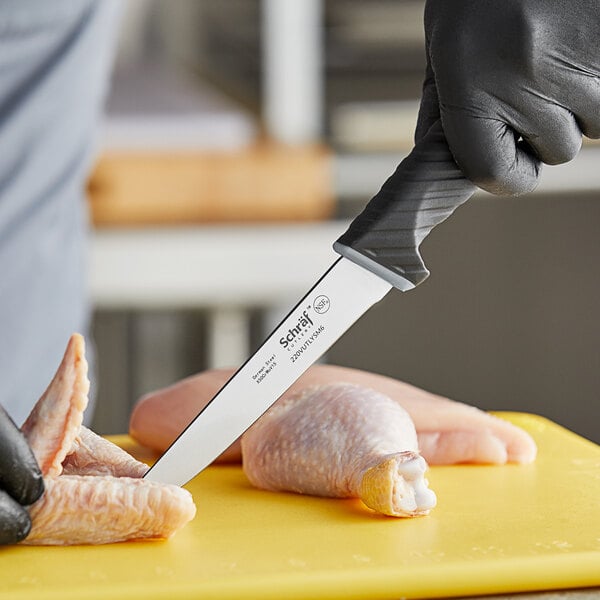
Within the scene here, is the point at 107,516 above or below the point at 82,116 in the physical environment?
below

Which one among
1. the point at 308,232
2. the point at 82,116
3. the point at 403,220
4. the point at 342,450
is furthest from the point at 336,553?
the point at 308,232

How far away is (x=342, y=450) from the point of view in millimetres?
948

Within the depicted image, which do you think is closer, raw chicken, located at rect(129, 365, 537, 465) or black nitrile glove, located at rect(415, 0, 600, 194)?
black nitrile glove, located at rect(415, 0, 600, 194)

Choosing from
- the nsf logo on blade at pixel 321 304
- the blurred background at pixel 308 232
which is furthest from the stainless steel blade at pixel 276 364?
the blurred background at pixel 308 232

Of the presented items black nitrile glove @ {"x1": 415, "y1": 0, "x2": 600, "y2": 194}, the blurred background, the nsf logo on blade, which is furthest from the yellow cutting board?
the blurred background

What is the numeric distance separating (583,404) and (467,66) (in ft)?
8.97

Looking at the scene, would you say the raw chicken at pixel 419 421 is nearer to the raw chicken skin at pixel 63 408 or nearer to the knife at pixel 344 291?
the knife at pixel 344 291

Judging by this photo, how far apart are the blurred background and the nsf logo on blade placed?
2.03 meters

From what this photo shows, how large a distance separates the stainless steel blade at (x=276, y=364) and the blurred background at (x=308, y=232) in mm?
2021

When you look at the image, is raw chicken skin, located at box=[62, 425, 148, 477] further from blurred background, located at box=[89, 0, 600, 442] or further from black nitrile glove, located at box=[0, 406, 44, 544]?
blurred background, located at box=[89, 0, 600, 442]

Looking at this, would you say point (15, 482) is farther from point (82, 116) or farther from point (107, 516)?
point (82, 116)

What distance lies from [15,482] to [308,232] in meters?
2.23

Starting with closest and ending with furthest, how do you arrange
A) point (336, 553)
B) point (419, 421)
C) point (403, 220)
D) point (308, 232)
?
1. point (336, 553)
2. point (403, 220)
3. point (419, 421)
4. point (308, 232)

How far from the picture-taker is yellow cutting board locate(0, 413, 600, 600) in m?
0.74
